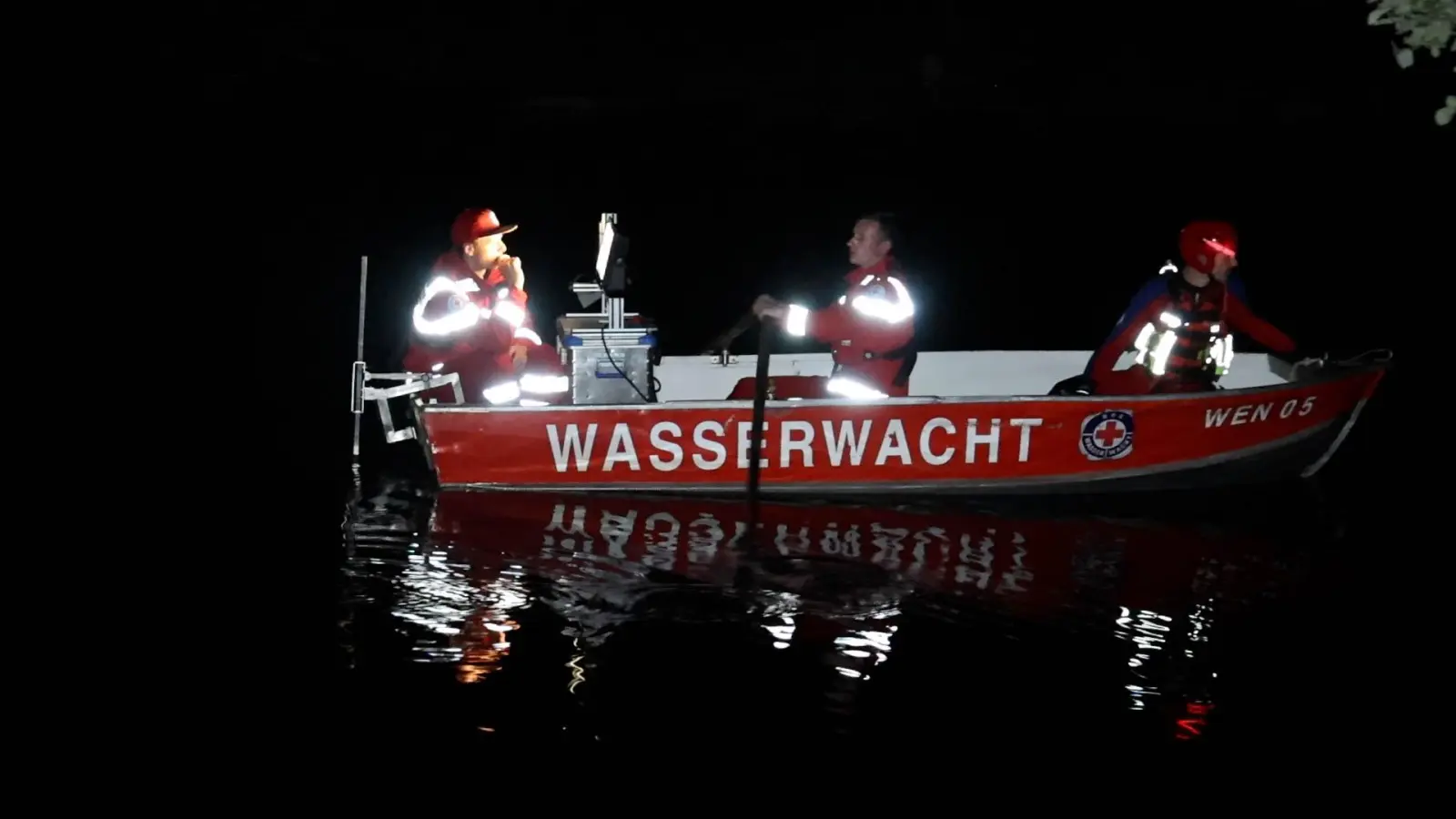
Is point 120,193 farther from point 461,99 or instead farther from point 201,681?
point 201,681

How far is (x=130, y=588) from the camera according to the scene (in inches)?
326

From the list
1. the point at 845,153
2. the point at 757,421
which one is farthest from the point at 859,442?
the point at 845,153

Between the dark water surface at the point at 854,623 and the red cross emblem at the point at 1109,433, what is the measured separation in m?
0.39

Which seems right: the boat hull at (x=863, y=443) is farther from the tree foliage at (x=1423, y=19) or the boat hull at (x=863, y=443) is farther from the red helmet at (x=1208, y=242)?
the tree foliage at (x=1423, y=19)

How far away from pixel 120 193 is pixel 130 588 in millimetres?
21372

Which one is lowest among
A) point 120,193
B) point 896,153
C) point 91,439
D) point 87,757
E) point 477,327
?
point 87,757

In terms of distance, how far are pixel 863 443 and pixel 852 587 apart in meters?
1.53

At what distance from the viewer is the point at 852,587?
8398 millimetres

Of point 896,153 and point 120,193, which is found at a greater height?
point 896,153

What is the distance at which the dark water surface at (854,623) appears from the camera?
22.4ft

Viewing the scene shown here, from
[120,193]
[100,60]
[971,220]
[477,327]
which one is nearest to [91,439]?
[477,327]

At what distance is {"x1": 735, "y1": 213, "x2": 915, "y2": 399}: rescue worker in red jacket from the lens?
9.71 m

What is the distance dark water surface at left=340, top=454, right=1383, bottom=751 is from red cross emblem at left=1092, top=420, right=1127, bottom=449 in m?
0.39

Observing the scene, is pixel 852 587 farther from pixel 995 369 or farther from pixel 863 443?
pixel 995 369
